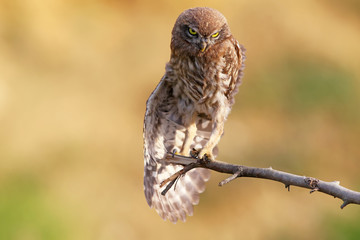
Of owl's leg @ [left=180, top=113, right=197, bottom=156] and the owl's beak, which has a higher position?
the owl's beak

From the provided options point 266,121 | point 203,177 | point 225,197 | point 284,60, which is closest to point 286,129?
point 266,121

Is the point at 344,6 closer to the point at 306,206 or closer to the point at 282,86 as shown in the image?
the point at 282,86

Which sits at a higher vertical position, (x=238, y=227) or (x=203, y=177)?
(x=203, y=177)

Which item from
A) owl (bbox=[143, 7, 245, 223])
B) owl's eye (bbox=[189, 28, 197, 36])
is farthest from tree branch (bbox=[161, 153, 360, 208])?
owl's eye (bbox=[189, 28, 197, 36])

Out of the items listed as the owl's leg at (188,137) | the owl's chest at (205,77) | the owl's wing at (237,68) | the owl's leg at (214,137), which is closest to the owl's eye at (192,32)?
the owl's chest at (205,77)

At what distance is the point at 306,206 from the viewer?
29.5 feet

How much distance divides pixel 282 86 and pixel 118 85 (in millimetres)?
2397

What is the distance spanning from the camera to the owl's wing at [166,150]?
457cm

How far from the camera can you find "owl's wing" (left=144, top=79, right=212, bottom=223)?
15.0 feet

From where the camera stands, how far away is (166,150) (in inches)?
190

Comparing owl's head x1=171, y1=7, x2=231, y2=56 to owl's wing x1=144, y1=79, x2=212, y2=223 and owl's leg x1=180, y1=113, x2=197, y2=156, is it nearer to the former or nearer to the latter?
owl's wing x1=144, y1=79, x2=212, y2=223

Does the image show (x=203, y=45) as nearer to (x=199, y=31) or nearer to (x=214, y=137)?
(x=199, y=31)

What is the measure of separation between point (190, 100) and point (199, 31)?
0.66 metres

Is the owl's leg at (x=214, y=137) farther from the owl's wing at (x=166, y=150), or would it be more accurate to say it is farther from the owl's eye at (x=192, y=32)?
the owl's eye at (x=192, y=32)
